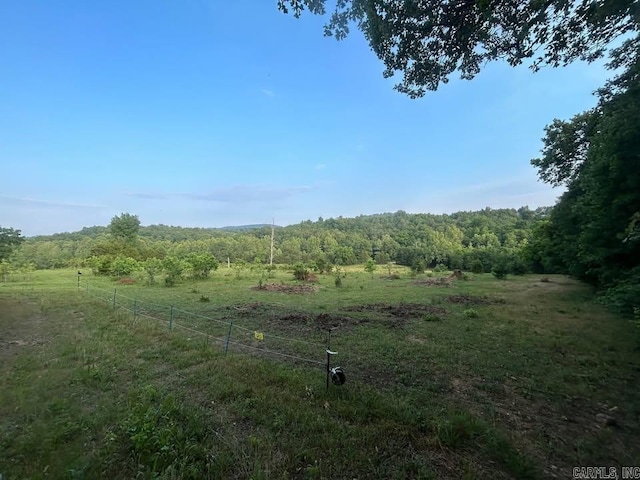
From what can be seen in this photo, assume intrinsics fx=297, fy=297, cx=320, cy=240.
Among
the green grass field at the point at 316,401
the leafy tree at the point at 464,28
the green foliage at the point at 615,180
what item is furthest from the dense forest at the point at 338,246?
the leafy tree at the point at 464,28

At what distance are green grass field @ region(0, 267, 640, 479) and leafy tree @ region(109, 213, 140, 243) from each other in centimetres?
4760

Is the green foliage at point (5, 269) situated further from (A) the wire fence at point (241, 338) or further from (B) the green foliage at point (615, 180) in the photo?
(B) the green foliage at point (615, 180)

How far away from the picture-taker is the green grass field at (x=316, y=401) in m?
3.36

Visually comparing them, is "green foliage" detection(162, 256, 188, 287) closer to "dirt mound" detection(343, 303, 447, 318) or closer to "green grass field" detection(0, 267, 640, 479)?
"green grass field" detection(0, 267, 640, 479)

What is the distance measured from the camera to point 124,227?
51.3m

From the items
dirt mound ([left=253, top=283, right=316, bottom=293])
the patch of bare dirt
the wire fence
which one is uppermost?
dirt mound ([left=253, top=283, right=316, bottom=293])

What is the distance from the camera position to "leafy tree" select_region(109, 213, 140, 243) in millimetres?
51094

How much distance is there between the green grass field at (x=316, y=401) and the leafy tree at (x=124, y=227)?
47603mm

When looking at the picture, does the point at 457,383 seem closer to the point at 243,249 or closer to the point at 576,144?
the point at 576,144

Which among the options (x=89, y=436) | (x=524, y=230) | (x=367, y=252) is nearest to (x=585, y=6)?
(x=89, y=436)

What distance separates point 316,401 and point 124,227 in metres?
57.7

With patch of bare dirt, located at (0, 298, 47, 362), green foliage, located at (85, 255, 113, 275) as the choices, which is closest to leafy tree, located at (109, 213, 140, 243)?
green foliage, located at (85, 255, 113, 275)

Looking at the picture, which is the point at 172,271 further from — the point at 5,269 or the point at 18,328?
the point at 5,269

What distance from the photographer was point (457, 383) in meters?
5.57
